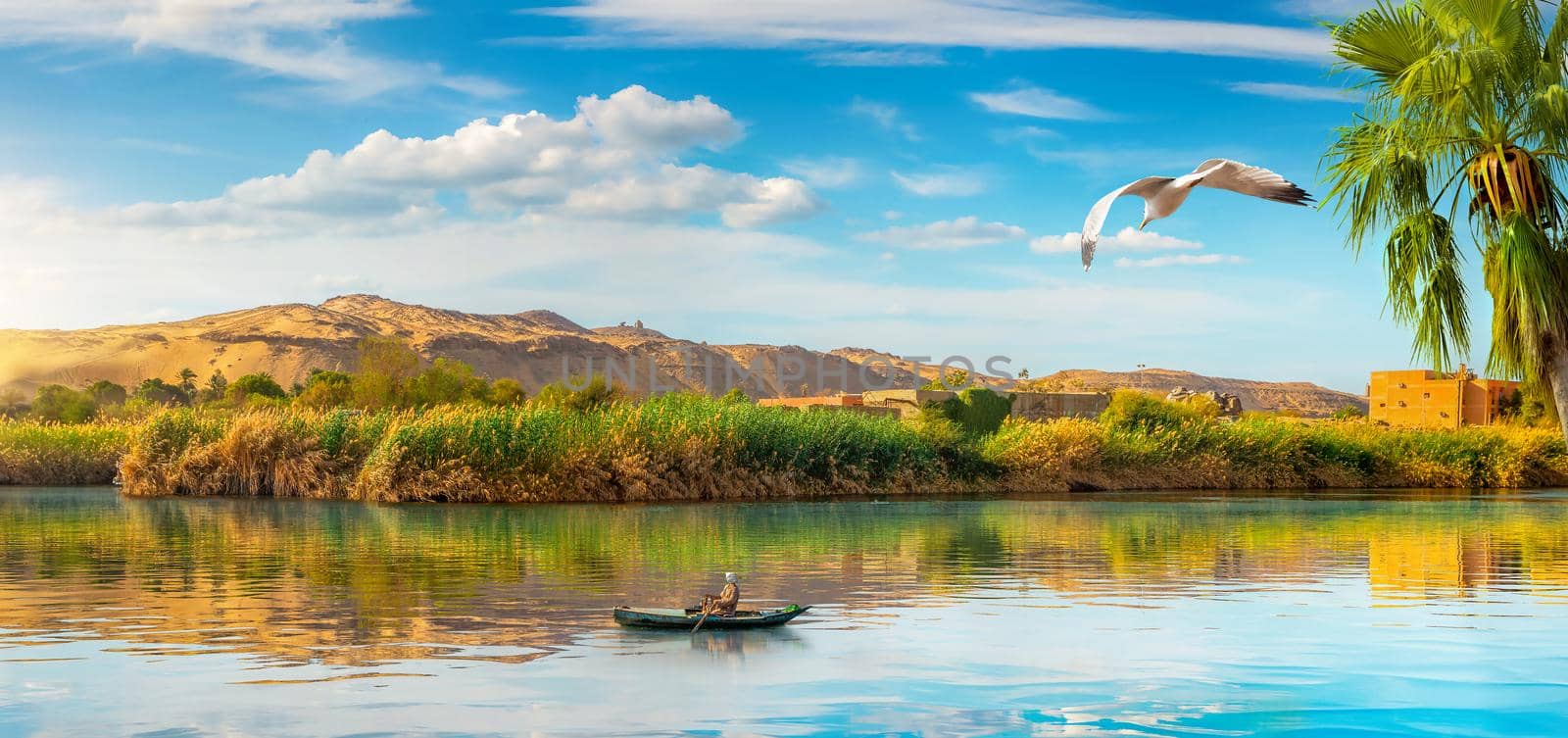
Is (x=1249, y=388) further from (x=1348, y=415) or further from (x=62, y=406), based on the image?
(x=62, y=406)

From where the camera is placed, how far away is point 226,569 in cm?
1227

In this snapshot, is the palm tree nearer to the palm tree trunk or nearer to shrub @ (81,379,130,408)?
the palm tree trunk

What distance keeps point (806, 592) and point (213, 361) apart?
320 ft

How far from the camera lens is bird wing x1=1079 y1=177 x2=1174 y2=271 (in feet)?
38.0

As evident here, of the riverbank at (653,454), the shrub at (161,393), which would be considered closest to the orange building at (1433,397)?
the riverbank at (653,454)

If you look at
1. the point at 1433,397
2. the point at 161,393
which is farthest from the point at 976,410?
the point at 1433,397

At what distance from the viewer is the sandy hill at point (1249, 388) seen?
12488 cm

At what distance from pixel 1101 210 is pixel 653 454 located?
13.9 m

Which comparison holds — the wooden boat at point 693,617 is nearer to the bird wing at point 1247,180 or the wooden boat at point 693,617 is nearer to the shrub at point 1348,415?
the bird wing at point 1247,180

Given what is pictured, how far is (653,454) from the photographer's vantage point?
24.4m

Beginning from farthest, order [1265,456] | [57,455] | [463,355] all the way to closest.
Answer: [463,355] < [1265,456] < [57,455]

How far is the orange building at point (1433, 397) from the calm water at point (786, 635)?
4949 centimetres

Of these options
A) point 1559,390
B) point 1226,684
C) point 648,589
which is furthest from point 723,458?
point 1226,684

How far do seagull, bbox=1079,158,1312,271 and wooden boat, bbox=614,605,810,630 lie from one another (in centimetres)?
459
